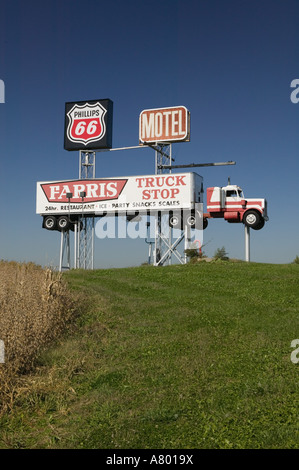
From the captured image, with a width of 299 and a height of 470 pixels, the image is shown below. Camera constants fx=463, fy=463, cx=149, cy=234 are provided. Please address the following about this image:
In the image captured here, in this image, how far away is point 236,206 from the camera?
3133 cm

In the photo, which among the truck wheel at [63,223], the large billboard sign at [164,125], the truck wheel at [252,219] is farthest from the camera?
the truck wheel at [63,223]

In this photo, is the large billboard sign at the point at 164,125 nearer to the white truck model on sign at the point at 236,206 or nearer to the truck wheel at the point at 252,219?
the white truck model on sign at the point at 236,206

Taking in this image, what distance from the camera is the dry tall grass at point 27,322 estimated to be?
36.2 feet

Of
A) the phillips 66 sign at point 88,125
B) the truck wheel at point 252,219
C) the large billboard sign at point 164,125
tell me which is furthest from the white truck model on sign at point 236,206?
the phillips 66 sign at point 88,125

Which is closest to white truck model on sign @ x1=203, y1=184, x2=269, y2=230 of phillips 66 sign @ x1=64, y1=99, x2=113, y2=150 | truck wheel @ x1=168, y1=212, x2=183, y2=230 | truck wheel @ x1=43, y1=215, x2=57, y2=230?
truck wheel @ x1=168, y1=212, x2=183, y2=230

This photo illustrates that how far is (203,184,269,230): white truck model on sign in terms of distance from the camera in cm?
3092

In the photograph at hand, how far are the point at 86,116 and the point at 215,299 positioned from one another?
25136 mm

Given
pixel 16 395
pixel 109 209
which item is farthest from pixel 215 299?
pixel 109 209

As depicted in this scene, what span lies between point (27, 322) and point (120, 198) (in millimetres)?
23401

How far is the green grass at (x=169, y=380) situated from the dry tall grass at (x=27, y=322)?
411 millimetres

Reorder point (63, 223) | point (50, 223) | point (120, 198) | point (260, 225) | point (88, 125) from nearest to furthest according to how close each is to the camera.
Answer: point (260, 225), point (120, 198), point (63, 223), point (88, 125), point (50, 223)

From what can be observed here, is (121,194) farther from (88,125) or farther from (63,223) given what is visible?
(88,125)

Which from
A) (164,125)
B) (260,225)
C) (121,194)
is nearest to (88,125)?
(164,125)

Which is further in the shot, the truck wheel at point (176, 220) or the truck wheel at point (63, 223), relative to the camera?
the truck wheel at point (63, 223)
